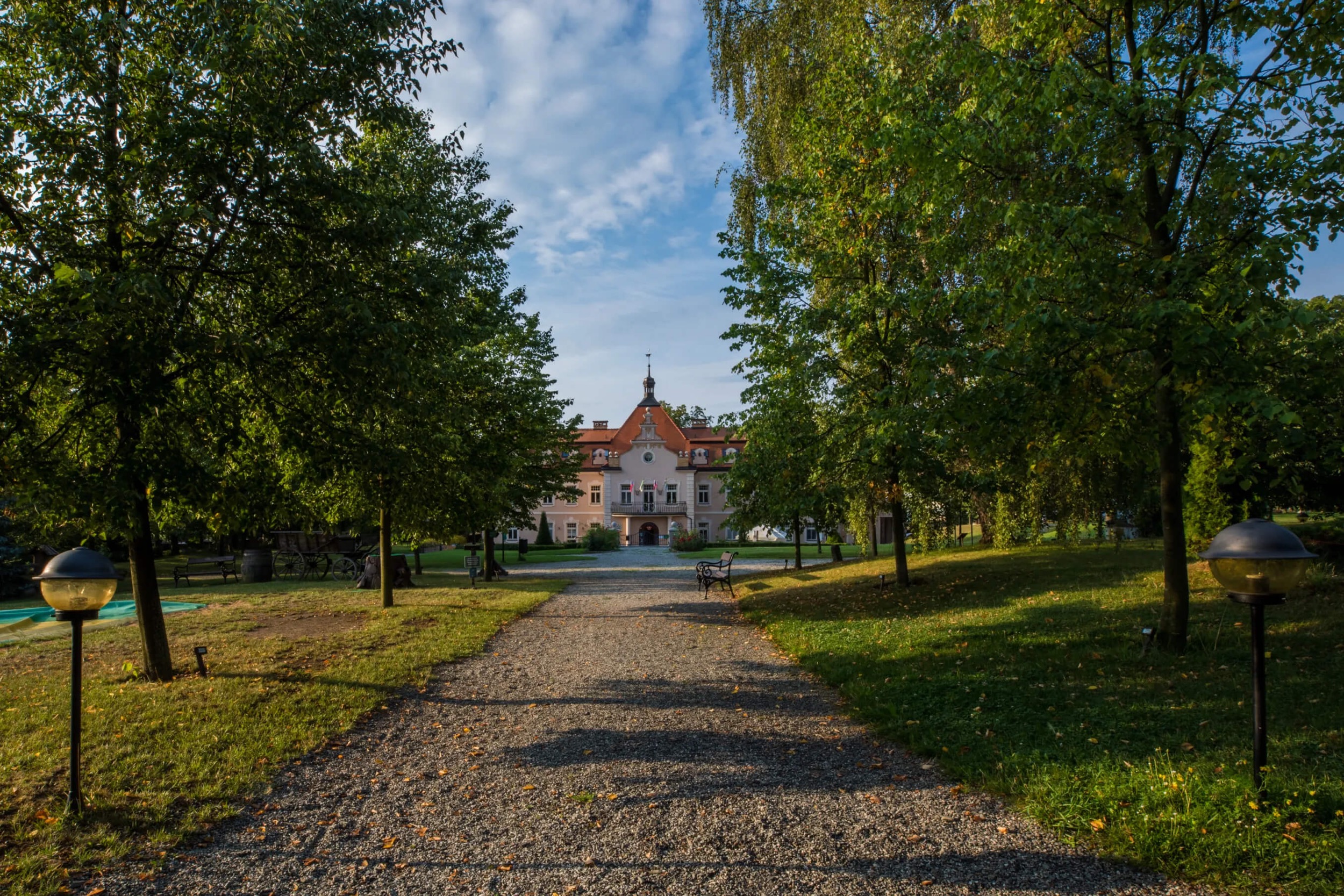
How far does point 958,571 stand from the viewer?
15289 mm

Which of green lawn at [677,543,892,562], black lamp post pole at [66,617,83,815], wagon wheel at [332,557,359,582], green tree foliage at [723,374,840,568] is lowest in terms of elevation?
green lawn at [677,543,892,562]

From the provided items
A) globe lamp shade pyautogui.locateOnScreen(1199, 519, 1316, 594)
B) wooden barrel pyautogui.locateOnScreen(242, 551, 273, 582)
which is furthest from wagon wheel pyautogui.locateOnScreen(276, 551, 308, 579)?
globe lamp shade pyautogui.locateOnScreen(1199, 519, 1316, 594)

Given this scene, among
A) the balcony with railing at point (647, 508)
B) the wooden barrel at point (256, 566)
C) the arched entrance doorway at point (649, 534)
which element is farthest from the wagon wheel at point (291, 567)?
the arched entrance doorway at point (649, 534)

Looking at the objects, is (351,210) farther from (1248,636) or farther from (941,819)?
(1248,636)

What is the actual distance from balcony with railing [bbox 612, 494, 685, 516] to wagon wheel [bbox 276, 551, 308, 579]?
32.1m

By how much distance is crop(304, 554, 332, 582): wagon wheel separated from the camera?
2298cm

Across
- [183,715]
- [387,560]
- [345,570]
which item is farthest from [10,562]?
[183,715]

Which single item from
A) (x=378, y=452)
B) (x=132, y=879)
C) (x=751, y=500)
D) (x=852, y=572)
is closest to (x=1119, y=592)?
(x=751, y=500)

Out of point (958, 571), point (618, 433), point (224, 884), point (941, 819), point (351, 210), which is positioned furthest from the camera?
point (618, 433)

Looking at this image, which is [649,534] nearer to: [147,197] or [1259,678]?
[147,197]

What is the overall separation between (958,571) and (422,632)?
10.3m

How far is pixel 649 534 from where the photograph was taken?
2286 inches

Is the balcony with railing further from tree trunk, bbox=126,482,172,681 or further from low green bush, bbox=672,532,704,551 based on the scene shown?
tree trunk, bbox=126,482,172,681

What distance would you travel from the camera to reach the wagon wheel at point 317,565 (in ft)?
75.4
